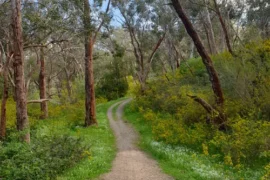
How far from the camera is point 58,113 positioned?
94.5ft

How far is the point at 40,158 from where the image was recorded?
10086 millimetres

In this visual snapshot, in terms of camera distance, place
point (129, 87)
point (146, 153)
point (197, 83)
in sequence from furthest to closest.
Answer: point (129, 87) < point (197, 83) < point (146, 153)

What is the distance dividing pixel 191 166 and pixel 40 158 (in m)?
4.78

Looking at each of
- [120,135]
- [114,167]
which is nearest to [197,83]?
[120,135]

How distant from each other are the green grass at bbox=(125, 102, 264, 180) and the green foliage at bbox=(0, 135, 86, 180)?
310cm

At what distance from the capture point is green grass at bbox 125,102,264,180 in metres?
9.64

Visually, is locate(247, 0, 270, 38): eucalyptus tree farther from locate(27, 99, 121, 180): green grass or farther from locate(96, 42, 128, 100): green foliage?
locate(27, 99, 121, 180): green grass

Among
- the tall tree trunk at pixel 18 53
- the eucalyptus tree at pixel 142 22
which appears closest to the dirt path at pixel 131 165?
the tall tree trunk at pixel 18 53

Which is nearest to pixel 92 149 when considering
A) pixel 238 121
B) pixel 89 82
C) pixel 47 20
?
pixel 238 121

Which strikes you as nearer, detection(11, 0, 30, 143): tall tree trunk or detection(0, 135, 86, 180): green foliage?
detection(0, 135, 86, 180): green foliage

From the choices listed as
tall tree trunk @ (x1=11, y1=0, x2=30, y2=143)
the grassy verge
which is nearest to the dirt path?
the grassy verge

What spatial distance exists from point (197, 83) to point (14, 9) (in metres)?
14.6

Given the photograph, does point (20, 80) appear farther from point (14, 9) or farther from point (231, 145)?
point (231, 145)

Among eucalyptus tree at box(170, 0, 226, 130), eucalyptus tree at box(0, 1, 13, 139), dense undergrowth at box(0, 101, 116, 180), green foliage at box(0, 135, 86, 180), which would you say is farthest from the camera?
eucalyptus tree at box(0, 1, 13, 139)
